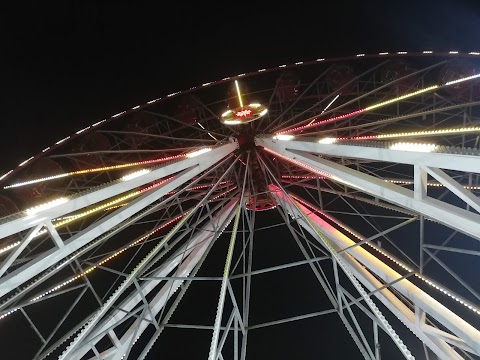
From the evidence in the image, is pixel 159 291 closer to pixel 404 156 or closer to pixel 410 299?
pixel 410 299

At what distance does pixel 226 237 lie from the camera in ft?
76.9

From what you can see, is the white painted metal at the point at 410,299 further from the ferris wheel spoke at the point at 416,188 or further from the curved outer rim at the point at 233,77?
the curved outer rim at the point at 233,77

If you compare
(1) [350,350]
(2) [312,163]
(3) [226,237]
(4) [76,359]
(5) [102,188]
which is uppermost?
(5) [102,188]

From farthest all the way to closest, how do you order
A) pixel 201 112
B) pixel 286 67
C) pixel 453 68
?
pixel 201 112 < pixel 286 67 < pixel 453 68

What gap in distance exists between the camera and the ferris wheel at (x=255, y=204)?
8.16 m

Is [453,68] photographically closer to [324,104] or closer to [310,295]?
[324,104]

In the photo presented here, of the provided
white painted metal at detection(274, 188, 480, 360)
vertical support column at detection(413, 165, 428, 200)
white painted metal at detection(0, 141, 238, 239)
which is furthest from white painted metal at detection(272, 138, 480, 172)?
white painted metal at detection(274, 188, 480, 360)

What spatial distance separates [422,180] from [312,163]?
9.93ft

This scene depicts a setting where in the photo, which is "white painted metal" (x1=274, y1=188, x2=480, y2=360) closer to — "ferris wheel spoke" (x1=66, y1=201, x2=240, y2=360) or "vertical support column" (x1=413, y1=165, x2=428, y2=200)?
"ferris wheel spoke" (x1=66, y1=201, x2=240, y2=360)

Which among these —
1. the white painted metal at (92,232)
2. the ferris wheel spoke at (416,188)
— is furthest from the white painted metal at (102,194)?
the ferris wheel spoke at (416,188)

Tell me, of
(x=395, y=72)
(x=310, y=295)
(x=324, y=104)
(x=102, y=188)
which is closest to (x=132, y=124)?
(x=324, y=104)

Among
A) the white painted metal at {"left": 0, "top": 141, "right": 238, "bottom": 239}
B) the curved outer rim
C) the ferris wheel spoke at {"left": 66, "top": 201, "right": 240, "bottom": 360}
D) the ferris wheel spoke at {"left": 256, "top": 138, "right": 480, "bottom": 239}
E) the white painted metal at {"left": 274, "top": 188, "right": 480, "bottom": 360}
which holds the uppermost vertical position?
the curved outer rim

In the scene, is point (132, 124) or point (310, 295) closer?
point (132, 124)

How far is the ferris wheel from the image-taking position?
816cm
